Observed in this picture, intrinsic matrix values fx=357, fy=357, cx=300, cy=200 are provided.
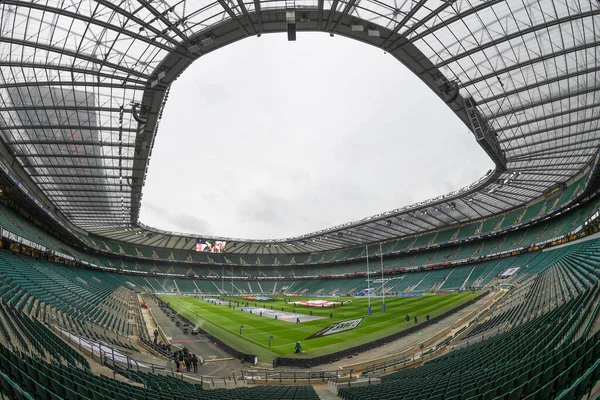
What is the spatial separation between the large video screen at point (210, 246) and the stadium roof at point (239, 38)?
2612 inches

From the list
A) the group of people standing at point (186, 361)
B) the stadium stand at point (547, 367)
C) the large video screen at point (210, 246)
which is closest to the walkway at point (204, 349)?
the group of people standing at point (186, 361)

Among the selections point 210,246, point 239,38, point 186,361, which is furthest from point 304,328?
point 210,246

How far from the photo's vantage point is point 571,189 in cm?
5794

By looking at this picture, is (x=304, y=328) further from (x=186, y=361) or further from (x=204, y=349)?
(x=186, y=361)

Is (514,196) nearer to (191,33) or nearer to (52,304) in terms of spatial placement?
(191,33)

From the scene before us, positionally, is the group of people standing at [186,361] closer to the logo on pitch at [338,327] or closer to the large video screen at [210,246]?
the logo on pitch at [338,327]

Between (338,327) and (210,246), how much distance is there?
7965 centimetres

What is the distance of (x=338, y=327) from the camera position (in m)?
37.9

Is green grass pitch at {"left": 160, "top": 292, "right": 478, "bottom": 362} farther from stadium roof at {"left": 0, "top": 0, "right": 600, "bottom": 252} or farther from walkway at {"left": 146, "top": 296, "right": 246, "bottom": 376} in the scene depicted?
stadium roof at {"left": 0, "top": 0, "right": 600, "bottom": 252}

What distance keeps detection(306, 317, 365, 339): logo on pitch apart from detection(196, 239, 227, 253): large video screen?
76816mm

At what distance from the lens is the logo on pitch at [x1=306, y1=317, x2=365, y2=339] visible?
35.4 meters

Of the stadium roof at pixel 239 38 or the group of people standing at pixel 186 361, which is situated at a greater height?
the stadium roof at pixel 239 38

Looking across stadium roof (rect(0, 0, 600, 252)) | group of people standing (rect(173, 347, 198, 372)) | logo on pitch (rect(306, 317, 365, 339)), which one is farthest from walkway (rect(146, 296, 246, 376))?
stadium roof (rect(0, 0, 600, 252))

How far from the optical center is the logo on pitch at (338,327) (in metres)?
35.4
